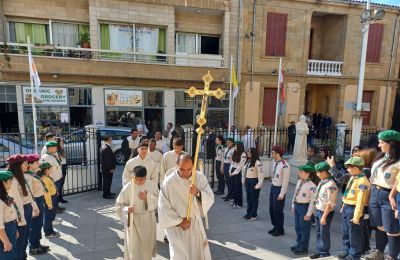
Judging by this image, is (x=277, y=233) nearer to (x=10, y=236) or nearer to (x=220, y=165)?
(x=220, y=165)

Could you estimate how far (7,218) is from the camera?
351 cm

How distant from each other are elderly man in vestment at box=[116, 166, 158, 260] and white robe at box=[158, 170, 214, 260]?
70cm

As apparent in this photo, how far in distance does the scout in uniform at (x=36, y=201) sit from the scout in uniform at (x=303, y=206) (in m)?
4.35

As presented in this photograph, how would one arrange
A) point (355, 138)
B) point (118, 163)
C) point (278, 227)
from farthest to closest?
point (118, 163) → point (355, 138) → point (278, 227)

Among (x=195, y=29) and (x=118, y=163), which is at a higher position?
(x=195, y=29)

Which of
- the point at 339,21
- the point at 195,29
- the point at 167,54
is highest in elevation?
the point at 339,21

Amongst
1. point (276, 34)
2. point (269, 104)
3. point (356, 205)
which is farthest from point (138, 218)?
point (276, 34)

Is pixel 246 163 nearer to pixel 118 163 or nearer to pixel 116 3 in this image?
pixel 118 163

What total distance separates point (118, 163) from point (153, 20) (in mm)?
→ 7682

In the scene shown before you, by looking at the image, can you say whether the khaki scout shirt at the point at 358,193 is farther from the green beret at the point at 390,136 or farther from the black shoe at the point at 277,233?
the black shoe at the point at 277,233

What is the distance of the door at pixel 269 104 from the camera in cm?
1602

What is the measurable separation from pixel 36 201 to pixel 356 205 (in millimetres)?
5051

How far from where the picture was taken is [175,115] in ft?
51.0

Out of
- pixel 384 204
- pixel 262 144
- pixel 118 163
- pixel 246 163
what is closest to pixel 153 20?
pixel 118 163
